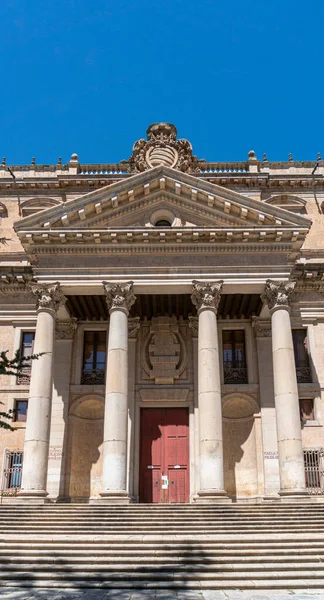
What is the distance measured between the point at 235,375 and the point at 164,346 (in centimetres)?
387

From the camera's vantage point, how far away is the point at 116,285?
23.7 metres

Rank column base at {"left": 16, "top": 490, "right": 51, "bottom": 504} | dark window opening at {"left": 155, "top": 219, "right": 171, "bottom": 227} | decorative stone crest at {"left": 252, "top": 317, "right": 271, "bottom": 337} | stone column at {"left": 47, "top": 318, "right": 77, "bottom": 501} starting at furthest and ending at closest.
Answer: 1. decorative stone crest at {"left": 252, "top": 317, "right": 271, "bottom": 337}
2. stone column at {"left": 47, "top": 318, "right": 77, "bottom": 501}
3. dark window opening at {"left": 155, "top": 219, "right": 171, "bottom": 227}
4. column base at {"left": 16, "top": 490, "right": 51, "bottom": 504}

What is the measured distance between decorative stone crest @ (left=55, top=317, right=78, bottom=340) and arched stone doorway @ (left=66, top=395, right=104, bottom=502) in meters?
3.27

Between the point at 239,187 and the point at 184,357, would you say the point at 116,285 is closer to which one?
the point at 184,357

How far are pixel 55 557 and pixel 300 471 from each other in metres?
10.9

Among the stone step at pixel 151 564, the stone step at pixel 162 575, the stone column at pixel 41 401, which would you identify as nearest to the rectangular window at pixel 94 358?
the stone column at pixel 41 401

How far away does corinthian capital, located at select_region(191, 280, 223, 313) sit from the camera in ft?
77.0

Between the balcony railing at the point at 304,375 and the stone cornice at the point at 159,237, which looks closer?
the stone cornice at the point at 159,237

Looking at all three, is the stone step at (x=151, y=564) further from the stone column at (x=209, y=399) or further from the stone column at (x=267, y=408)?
the stone column at (x=267, y=408)

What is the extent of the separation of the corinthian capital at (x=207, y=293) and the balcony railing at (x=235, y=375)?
5.37 meters

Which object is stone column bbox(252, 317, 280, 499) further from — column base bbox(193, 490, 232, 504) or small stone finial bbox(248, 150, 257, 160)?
small stone finial bbox(248, 150, 257, 160)

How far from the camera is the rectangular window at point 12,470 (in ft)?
83.3

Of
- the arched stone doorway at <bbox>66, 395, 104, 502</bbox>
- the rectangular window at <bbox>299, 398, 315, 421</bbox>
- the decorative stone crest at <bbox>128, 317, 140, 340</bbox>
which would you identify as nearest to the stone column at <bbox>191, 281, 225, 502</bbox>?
the decorative stone crest at <bbox>128, 317, 140, 340</bbox>

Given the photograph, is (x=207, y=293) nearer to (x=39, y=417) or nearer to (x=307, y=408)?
(x=307, y=408)
